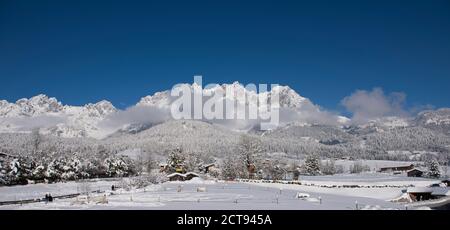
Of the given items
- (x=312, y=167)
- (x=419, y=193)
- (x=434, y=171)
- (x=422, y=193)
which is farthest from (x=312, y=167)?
(x=419, y=193)

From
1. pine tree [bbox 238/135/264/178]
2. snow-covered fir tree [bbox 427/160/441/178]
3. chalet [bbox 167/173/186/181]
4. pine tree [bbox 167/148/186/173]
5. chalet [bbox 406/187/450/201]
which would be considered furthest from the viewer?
snow-covered fir tree [bbox 427/160/441/178]

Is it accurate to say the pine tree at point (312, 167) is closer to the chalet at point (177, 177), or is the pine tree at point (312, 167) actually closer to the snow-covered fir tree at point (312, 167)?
the snow-covered fir tree at point (312, 167)

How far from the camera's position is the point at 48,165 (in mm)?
70375

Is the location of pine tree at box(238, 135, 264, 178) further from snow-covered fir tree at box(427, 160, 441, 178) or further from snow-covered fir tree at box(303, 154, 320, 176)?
snow-covered fir tree at box(427, 160, 441, 178)

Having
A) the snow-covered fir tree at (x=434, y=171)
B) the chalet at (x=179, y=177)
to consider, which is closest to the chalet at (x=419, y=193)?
the chalet at (x=179, y=177)

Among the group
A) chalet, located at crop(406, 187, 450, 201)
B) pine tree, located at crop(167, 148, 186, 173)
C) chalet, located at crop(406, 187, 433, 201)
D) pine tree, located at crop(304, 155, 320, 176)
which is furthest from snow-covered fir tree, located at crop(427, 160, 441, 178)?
chalet, located at crop(406, 187, 433, 201)

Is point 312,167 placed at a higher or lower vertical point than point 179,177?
higher

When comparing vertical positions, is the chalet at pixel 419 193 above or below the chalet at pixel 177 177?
above

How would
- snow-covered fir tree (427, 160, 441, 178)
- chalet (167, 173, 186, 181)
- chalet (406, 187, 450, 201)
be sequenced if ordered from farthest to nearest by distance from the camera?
snow-covered fir tree (427, 160, 441, 178) → chalet (167, 173, 186, 181) → chalet (406, 187, 450, 201)

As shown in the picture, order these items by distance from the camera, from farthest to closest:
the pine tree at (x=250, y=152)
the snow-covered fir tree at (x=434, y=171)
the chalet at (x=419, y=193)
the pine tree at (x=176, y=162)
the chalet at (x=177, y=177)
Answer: the snow-covered fir tree at (x=434, y=171) < the pine tree at (x=176, y=162) < the chalet at (x=177, y=177) < the pine tree at (x=250, y=152) < the chalet at (x=419, y=193)

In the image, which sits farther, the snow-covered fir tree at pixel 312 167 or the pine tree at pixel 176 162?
the snow-covered fir tree at pixel 312 167

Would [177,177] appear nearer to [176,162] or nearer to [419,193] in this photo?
[176,162]

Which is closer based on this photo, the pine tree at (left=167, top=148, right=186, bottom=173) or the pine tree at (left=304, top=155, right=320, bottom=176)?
the pine tree at (left=167, top=148, right=186, bottom=173)
